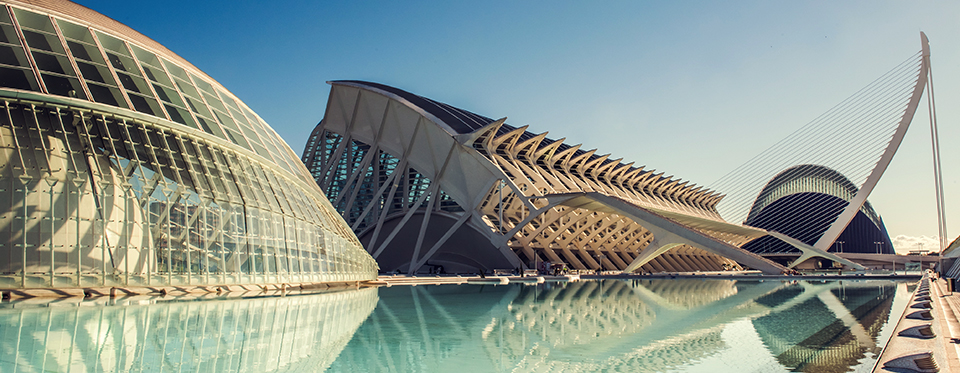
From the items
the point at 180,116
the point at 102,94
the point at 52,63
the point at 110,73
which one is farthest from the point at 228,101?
the point at 52,63

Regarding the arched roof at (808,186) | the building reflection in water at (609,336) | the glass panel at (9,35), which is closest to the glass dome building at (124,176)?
the glass panel at (9,35)

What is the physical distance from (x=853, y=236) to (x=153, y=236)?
323ft

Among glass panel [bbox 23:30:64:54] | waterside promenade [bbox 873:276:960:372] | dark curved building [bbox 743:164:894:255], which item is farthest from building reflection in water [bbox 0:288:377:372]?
dark curved building [bbox 743:164:894:255]

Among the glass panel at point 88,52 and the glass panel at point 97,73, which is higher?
the glass panel at point 88,52

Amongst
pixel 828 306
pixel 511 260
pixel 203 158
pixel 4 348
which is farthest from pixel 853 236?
pixel 4 348

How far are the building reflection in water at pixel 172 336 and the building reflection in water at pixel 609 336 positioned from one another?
0.69 meters

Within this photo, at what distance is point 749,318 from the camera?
13.1 meters

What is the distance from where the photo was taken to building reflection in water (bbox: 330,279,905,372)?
25.2 feet

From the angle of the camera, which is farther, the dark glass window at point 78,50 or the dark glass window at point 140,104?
the dark glass window at point 140,104

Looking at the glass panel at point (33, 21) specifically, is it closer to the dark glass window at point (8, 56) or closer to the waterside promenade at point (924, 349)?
the dark glass window at point (8, 56)

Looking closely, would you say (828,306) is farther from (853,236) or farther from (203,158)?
(853,236)

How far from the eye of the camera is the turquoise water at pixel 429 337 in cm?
746

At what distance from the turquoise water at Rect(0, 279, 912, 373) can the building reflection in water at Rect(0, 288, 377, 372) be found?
0.07 ft

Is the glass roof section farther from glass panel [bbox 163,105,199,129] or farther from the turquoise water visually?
A: the turquoise water
